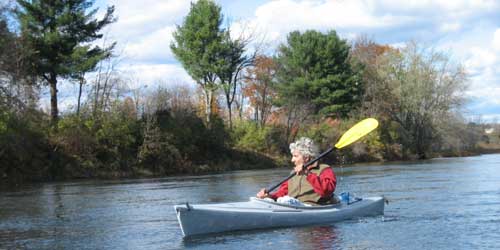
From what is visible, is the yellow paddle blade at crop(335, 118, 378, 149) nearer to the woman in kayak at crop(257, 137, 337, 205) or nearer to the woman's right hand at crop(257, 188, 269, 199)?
the woman in kayak at crop(257, 137, 337, 205)

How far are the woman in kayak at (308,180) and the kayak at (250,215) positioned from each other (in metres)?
0.21

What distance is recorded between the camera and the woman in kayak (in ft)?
31.9

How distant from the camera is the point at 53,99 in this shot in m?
31.4

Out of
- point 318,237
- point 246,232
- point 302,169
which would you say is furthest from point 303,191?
point 246,232

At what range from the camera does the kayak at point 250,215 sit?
902cm

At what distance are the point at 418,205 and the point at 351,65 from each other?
35.2 m

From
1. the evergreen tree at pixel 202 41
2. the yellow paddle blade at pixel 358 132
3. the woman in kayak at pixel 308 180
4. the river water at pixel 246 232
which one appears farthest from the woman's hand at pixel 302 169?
the evergreen tree at pixel 202 41

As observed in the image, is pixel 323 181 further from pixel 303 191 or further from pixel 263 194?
pixel 263 194

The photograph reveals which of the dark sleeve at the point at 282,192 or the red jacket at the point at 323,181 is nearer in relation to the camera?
the red jacket at the point at 323,181

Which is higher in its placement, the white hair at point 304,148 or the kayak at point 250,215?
the white hair at point 304,148

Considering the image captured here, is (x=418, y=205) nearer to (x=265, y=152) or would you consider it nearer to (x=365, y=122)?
(x=365, y=122)

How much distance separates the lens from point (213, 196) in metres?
16.2

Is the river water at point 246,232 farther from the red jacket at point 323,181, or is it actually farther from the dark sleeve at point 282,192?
the dark sleeve at point 282,192

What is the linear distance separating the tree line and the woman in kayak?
57.6 feet
